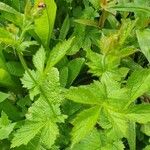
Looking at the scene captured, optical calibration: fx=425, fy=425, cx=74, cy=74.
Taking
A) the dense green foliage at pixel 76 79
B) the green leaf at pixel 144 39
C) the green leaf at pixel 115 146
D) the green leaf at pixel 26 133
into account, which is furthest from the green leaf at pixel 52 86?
the green leaf at pixel 144 39

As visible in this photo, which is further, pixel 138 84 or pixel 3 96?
pixel 3 96

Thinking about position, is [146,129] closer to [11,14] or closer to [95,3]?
[95,3]

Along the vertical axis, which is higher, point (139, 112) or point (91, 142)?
point (139, 112)

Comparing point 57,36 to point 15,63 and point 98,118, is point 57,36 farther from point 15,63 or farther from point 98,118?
point 98,118

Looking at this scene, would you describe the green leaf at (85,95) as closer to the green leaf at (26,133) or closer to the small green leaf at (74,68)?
the green leaf at (26,133)

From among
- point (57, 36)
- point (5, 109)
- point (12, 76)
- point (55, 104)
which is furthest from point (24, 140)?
point (57, 36)

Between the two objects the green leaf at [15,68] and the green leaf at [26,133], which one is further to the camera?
the green leaf at [15,68]

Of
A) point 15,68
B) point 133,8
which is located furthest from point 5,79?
point 133,8
